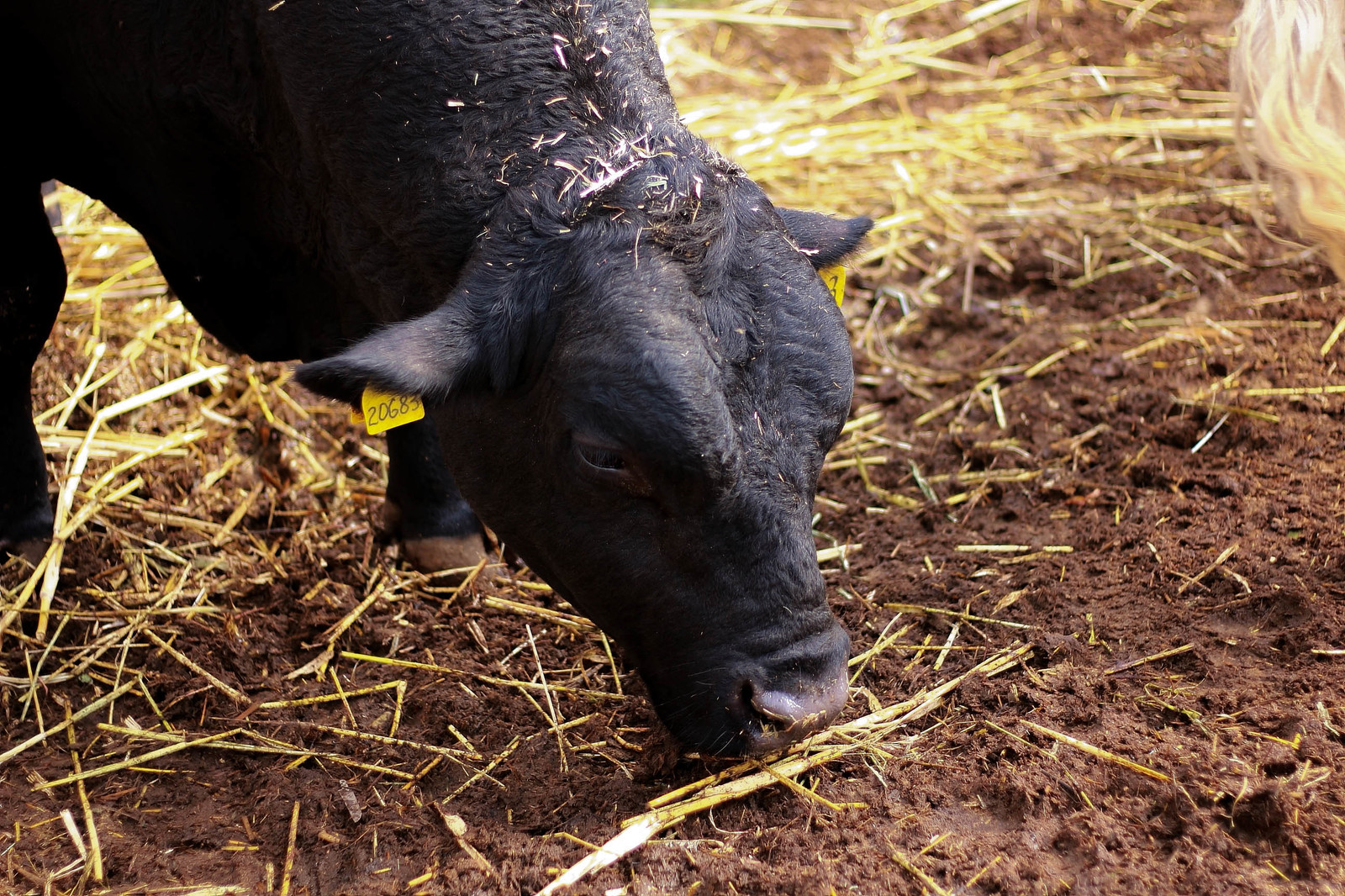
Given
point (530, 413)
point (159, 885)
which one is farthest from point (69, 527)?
point (530, 413)

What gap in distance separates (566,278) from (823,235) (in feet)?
2.95

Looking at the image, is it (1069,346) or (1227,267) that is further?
(1227,267)

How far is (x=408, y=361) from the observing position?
Result: 8.79 feet

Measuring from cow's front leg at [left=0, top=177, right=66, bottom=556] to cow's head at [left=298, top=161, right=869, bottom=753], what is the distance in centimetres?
195

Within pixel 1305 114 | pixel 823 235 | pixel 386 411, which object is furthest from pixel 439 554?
pixel 1305 114

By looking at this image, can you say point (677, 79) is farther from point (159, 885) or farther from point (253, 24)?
point (159, 885)

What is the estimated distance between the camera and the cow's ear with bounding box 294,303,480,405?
103 inches

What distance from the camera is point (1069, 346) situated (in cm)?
533

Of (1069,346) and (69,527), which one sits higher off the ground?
(69,527)

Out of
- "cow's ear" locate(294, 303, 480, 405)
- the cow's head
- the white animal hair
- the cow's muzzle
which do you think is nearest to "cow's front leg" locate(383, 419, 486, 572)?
the cow's head

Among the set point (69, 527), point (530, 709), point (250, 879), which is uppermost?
point (69, 527)

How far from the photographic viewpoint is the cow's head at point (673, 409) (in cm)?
268

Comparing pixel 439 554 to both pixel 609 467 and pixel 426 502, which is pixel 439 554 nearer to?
pixel 426 502

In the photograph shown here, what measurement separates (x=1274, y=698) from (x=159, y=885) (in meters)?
2.91
